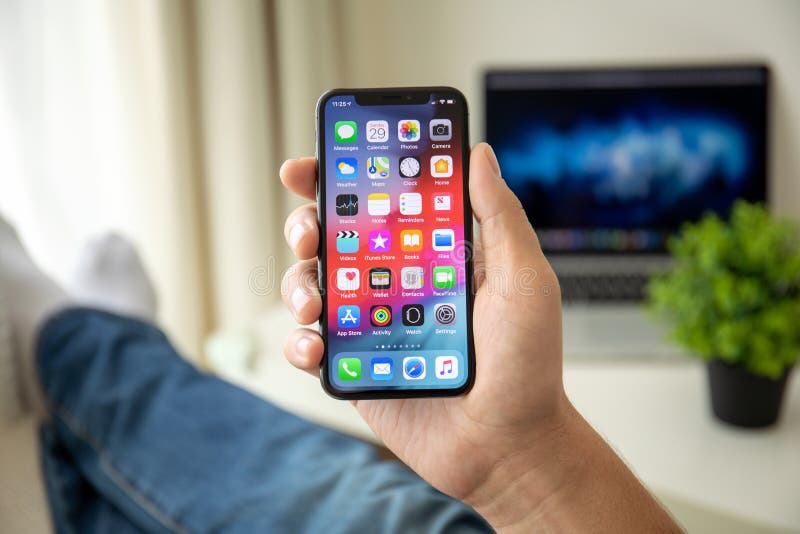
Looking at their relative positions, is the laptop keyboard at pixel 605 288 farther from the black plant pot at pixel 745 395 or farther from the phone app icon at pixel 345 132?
the phone app icon at pixel 345 132

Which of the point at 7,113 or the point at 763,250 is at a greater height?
the point at 7,113

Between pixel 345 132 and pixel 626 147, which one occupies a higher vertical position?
pixel 345 132

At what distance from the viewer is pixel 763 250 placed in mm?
801

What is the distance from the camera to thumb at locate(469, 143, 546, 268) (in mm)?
470

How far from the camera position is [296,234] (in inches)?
19.0

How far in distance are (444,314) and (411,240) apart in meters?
0.06

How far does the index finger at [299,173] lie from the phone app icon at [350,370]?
0.40 ft

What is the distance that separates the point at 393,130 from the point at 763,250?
0.54 m

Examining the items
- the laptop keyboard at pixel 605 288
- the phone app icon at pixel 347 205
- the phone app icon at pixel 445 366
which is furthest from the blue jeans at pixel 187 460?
the laptop keyboard at pixel 605 288

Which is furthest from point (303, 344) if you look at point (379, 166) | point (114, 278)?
point (114, 278)

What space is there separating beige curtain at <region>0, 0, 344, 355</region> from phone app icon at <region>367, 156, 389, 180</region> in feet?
2.48

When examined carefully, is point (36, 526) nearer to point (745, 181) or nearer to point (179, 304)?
point (179, 304)

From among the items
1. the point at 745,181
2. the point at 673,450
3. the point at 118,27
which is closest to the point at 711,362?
the point at 673,450

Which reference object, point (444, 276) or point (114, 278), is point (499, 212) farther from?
point (114, 278)
